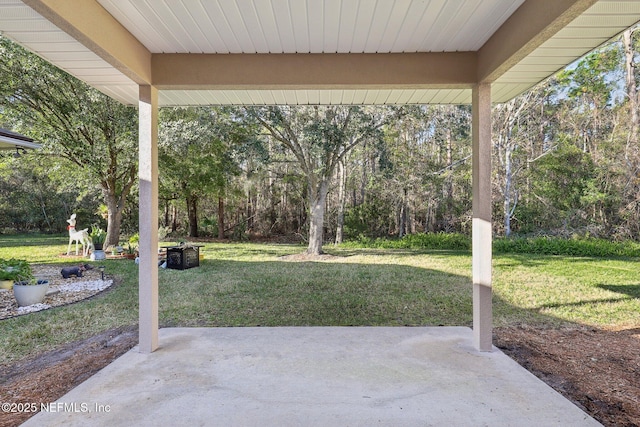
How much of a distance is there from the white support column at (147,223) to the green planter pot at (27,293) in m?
2.79

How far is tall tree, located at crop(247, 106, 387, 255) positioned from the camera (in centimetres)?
782

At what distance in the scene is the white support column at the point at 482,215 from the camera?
284 centimetres

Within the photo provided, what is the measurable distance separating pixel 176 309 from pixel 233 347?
2.19 meters

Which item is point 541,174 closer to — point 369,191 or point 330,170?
point 369,191

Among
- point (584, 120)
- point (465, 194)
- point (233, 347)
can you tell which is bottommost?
point (233, 347)

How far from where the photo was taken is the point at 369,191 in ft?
42.3

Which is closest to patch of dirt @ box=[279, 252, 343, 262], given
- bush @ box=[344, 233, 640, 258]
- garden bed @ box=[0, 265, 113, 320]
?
bush @ box=[344, 233, 640, 258]

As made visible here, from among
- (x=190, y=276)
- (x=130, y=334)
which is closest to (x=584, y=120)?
(x=190, y=276)

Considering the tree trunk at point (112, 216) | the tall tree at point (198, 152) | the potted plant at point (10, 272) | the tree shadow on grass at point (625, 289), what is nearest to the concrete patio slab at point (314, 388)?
the potted plant at point (10, 272)

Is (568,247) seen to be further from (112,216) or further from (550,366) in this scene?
(112,216)

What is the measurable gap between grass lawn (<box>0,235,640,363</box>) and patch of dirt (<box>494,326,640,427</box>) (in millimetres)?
426

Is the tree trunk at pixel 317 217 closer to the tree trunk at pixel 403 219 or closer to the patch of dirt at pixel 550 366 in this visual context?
the tree trunk at pixel 403 219

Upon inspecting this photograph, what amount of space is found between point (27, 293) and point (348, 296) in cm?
411

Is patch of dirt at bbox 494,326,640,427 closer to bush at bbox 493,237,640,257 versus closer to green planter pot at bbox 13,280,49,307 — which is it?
green planter pot at bbox 13,280,49,307
